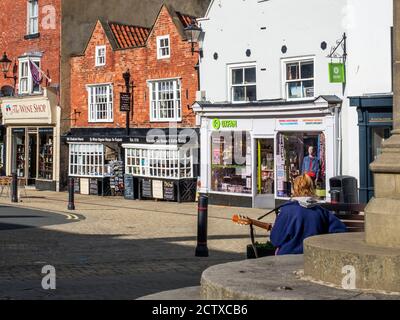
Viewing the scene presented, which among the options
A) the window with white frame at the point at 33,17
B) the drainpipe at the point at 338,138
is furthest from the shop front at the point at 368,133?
the window with white frame at the point at 33,17

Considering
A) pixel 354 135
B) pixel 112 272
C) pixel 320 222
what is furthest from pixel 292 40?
pixel 320 222

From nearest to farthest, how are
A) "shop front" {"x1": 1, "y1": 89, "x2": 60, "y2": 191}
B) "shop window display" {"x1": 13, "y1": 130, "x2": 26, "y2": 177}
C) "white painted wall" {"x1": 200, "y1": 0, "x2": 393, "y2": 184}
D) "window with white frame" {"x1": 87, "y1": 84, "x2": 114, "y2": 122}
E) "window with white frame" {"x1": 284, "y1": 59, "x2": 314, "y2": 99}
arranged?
"white painted wall" {"x1": 200, "y1": 0, "x2": 393, "y2": 184} < "window with white frame" {"x1": 284, "y1": 59, "x2": 314, "y2": 99} < "window with white frame" {"x1": 87, "y1": 84, "x2": 114, "y2": 122} < "shop front" {"x1": 1, "y1": 89, "x2": 60, "y2": 191} < "shop window display" {"x1": 13, "y1": 130, "x2": 26, "y2": 177}

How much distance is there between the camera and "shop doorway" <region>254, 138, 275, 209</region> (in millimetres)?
21984

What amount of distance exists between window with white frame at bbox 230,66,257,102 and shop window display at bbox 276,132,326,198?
2065 millimetres

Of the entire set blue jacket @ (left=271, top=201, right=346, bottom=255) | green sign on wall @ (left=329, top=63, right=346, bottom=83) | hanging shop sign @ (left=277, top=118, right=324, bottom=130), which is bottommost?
blue jacket @ (left=271, top=201, right=346, bottom=255)

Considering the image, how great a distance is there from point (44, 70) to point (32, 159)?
4559 mm

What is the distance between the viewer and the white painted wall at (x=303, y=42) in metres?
19.1

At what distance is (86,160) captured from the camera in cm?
2892

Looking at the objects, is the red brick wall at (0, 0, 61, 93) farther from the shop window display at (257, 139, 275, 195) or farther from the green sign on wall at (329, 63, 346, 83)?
the green sign on wall at (329, 63, 346, 83)

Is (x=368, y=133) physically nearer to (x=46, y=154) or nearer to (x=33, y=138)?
(x=46, y=154)

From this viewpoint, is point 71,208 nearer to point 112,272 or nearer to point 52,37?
point 112,272

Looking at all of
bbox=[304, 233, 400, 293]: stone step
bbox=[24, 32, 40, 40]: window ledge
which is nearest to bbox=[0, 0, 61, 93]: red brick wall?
bbox=[24, 32, 40, 40]: window ledge

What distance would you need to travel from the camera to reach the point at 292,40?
21094 mm

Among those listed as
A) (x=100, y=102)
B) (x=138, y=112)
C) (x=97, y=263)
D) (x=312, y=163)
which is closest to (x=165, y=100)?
(x=138, y=112)
